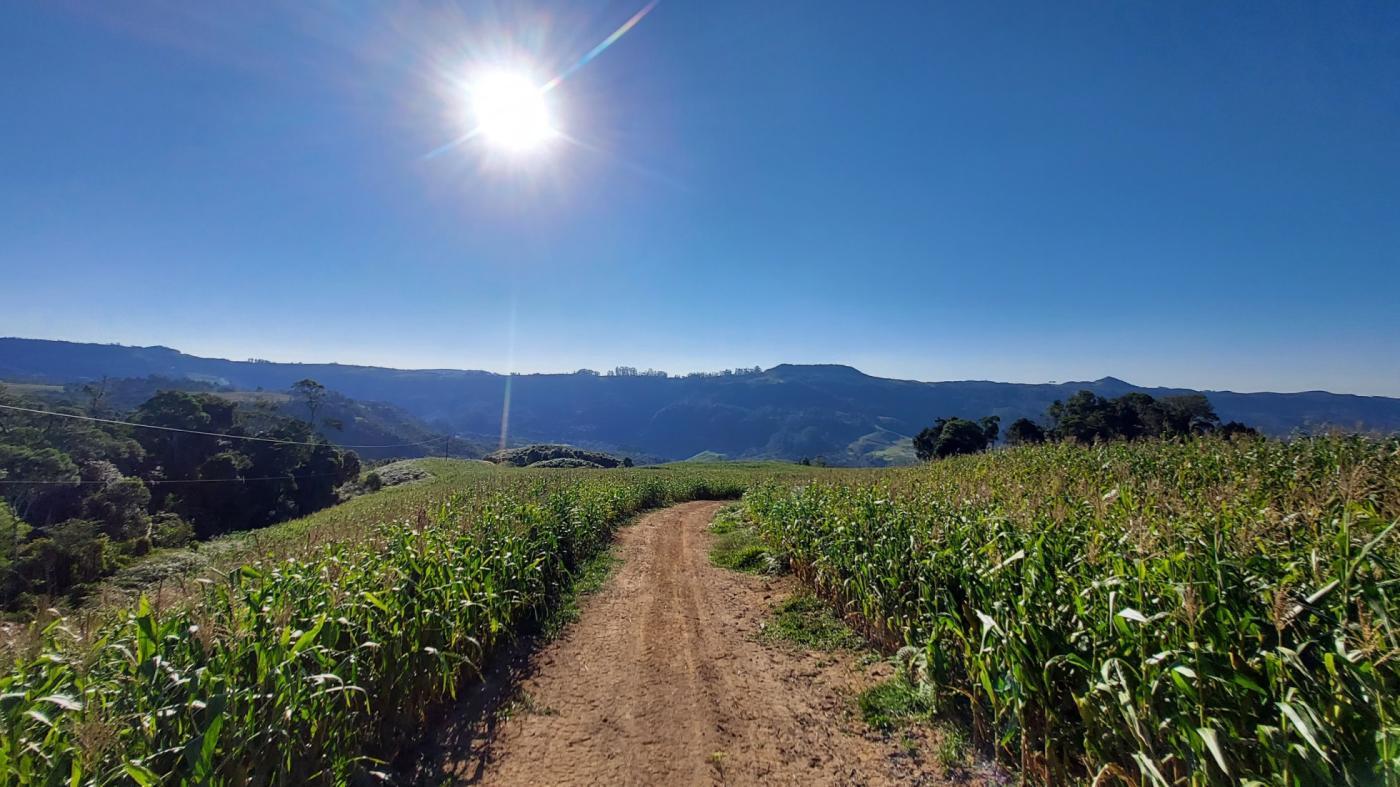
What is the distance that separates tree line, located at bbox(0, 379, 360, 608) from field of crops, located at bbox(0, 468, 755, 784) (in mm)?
21402

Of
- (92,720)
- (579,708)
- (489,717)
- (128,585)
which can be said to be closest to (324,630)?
(92,720)

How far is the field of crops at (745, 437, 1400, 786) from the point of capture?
246 cm

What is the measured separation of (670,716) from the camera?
536 cm

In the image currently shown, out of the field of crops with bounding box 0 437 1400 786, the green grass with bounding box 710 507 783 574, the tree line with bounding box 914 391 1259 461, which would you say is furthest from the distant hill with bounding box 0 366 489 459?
the field of crops with bounding box 0 437 1400 786

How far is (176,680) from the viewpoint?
10.1 ft

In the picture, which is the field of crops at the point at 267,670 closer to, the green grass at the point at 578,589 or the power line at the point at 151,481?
the green grass at the point at 578,589

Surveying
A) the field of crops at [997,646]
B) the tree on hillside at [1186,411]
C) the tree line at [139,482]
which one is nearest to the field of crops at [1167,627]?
the field of crops at [997,646]

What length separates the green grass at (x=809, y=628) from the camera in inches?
278

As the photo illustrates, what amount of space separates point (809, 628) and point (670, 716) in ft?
10.0

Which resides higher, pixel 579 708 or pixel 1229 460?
pixel 1229 460

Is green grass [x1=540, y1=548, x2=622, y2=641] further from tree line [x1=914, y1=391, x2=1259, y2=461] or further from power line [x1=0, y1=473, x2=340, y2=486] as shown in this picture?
tree line [x1=914, y1=391, x2=1259, y2=461]

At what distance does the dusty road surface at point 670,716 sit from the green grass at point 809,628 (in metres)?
0.28

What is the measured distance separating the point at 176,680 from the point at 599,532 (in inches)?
448

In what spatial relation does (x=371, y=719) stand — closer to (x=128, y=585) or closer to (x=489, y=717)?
(x=489, y=717)
